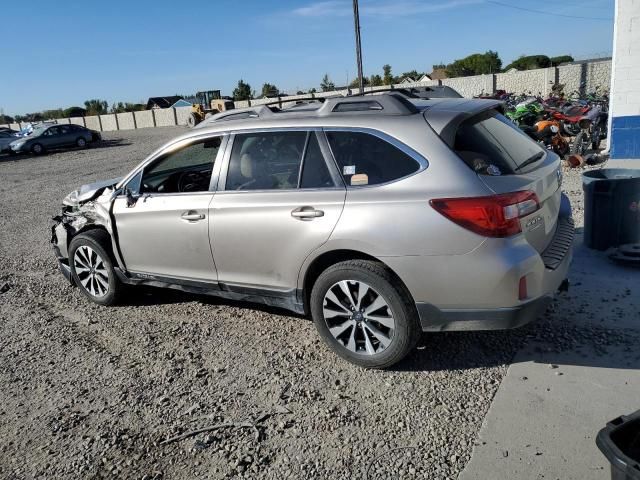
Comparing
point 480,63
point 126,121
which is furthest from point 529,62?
point 126,121

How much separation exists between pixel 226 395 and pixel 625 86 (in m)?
9.28

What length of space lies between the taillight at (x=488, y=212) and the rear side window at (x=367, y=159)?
14.2 inches

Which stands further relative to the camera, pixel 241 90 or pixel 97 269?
pixel 241 90

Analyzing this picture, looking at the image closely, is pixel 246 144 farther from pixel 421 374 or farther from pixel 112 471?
pixel 112 471

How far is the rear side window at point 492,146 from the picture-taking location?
3371mm

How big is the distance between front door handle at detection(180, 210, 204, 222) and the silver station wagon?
2 cm

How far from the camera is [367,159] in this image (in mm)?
3607

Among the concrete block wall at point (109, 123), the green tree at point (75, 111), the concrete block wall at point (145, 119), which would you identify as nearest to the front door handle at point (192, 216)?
the concrete block wall at point (145, 119)

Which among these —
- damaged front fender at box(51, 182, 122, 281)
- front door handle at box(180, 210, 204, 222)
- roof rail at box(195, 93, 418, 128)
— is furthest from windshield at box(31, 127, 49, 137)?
roof rail at box(195, 93, 418, 128)

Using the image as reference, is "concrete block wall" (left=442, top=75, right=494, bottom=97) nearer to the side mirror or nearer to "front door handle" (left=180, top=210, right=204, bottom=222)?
the side mirror

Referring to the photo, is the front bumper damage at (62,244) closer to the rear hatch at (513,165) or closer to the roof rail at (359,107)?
the roof rail at (359,107)

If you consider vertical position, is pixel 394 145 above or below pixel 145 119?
above

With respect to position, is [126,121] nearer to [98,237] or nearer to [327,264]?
[98,237]

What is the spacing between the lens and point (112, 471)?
9.93 feet
